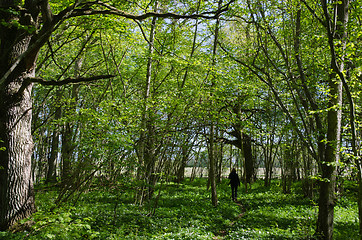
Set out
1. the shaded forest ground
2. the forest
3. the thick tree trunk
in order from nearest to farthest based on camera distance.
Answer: the shaded forest ground
the forest
the thick tree trunk

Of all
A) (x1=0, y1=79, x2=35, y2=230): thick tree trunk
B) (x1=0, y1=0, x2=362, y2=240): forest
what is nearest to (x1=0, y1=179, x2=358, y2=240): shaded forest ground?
(x1=0, y1=0, x2=362, y2=240): forest

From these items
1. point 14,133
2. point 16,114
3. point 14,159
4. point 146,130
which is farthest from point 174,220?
point 16,114

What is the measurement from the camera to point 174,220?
7.48 m

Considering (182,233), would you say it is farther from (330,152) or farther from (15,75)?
(15,75)

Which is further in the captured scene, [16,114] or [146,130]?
[146,130]

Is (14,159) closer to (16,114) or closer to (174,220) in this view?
(16,114)

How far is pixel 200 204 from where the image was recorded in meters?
10.4

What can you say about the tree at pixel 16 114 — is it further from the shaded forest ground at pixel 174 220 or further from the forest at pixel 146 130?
the shaded forest ground at pixel 174 220

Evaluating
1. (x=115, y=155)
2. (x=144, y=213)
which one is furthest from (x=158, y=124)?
(x=144, y=213)

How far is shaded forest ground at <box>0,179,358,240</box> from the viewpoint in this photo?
4238mm

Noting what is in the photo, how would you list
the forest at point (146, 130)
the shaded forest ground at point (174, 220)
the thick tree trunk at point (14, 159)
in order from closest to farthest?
1. the shaded forest ground at point (174, 220)
2. the forest at point (146, 130)
3. the thick tree trunk at point (14, 159)

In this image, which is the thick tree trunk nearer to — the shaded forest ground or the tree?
the tree

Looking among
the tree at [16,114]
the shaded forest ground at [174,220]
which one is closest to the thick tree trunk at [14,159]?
the tree at [16,114]

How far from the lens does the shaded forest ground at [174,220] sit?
4.24 metres
